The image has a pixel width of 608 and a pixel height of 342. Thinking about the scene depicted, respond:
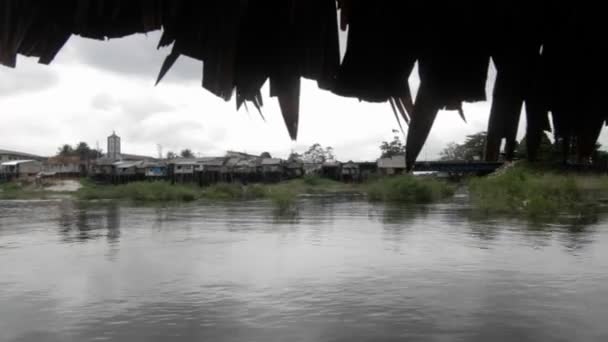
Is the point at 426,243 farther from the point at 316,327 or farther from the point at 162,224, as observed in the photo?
the point at 162,224

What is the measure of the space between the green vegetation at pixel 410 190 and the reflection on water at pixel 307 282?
755 centimetres

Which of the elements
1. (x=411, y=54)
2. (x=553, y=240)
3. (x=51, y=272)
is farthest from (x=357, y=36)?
(x=553, y=240)

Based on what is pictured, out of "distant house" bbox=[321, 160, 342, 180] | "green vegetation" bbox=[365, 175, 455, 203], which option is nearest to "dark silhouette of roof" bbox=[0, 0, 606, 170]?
"distant house" bbox=[321, 160, 342, 180]

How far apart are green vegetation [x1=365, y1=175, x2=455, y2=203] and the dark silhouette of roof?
21.5 metres

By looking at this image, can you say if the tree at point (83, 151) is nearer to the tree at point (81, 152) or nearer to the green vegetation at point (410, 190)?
the tree at point (81, 152)

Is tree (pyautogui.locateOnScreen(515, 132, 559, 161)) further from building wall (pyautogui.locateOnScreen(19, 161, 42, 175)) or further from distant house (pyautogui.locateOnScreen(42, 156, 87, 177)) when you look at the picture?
building wall (pyautogui.locateOnScreen(19, 161, 42, 175))

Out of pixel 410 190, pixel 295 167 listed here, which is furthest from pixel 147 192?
pixel 410 190

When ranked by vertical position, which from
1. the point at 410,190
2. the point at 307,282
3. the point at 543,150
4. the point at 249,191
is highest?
the point at 543,150

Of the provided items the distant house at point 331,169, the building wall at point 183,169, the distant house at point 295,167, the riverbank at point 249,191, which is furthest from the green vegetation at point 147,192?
the distant house at point 331,169

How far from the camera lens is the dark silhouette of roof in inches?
14.6

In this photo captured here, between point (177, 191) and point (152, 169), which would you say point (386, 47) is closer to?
point (177, 191)

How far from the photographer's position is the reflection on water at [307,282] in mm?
7371

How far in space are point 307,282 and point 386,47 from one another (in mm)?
9101

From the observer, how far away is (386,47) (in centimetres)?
38
